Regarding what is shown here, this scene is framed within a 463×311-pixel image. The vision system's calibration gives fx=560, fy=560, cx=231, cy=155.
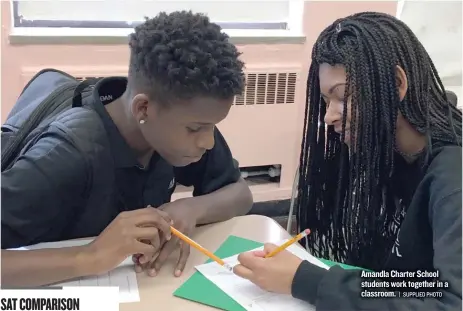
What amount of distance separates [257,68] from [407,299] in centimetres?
162

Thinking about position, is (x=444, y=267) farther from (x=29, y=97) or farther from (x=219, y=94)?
(x=29, y=97)

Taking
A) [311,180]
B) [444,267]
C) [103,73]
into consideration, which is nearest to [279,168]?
[103,73]

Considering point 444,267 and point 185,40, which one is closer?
point 444,267

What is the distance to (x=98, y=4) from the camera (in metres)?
2.15

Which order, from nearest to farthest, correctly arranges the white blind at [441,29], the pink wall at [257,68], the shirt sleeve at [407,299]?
the shirt sleeve at [407,299], the pink wall at [257,68], the white blind at [441,29]

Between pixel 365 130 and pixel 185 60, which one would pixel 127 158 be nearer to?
pixel 185 60

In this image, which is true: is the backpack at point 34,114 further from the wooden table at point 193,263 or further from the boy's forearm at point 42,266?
the wooden table at point 193,263

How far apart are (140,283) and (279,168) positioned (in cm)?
172

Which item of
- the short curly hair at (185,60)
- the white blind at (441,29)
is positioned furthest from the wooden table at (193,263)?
the white blind at (441,29)

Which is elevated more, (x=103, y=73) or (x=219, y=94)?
(x=219, y=94)

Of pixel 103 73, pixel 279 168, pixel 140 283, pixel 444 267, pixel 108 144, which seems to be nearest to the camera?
pixel 444 267

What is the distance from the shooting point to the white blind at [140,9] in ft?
6.86

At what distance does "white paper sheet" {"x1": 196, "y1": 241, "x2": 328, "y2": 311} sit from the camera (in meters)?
0.88

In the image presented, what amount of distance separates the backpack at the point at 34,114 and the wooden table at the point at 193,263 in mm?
342
